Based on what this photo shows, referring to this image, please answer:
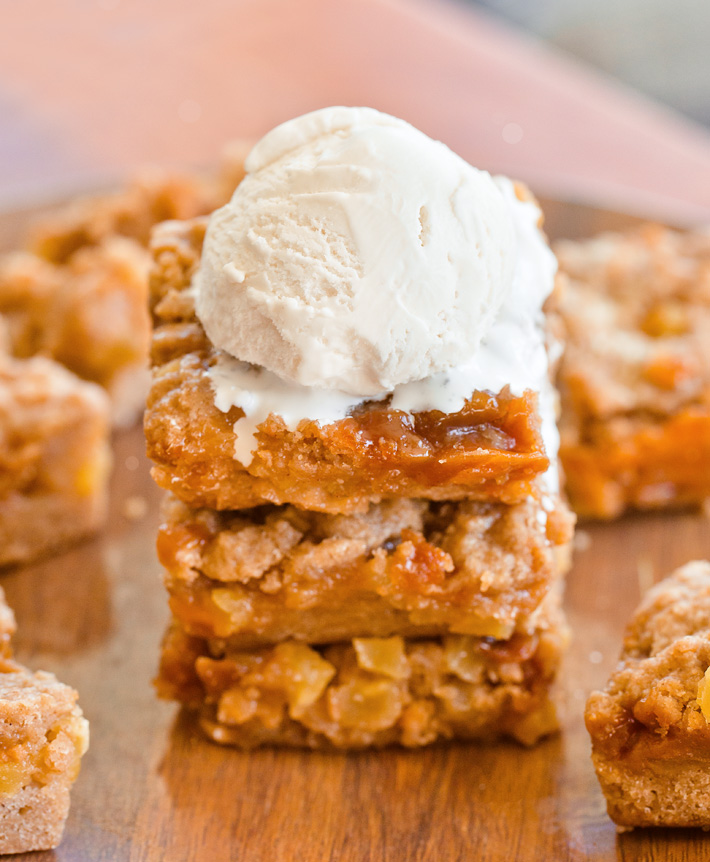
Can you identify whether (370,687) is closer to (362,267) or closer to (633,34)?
(362,267)

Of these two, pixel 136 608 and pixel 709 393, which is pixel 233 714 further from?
pixel 709 393

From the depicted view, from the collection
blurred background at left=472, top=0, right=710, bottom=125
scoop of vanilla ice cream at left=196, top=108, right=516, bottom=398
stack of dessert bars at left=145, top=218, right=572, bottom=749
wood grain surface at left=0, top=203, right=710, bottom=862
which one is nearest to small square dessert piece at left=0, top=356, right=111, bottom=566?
wood grain surface at left=0, top=203, right=710, bottom=862

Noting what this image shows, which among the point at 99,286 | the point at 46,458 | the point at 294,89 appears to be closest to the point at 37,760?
the point at 46,458

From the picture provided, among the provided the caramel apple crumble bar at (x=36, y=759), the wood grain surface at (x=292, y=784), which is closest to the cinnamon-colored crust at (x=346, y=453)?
the caramel apple crumble bar at (x=36, y=759)

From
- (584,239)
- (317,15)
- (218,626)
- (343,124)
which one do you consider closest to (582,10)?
(317,15)

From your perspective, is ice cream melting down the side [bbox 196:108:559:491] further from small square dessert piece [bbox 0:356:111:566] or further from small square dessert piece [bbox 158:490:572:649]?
small square dessert piece [bbox 0:356:111:566]

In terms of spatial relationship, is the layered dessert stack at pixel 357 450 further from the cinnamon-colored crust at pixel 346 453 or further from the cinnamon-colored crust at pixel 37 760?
the cinnamon-colored crust at pixel 37 760
